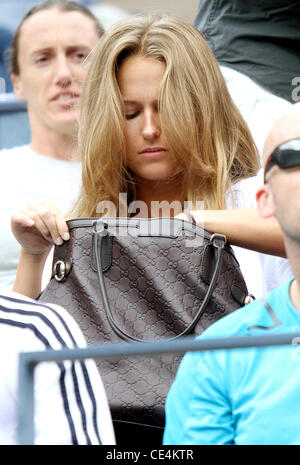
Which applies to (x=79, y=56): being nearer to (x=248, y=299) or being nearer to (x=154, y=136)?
(x=154, y=136)

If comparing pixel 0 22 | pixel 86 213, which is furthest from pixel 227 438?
pixel 0 22

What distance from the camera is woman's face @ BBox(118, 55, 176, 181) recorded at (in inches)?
79.6

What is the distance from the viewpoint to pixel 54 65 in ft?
9.43

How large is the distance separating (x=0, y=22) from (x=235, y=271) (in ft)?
9.82

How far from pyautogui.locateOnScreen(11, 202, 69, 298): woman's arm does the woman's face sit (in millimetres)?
250

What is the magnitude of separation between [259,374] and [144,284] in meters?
0.47

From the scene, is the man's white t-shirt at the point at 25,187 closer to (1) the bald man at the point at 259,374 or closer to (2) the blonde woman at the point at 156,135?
(2) the blonde woman at the point at 156,135

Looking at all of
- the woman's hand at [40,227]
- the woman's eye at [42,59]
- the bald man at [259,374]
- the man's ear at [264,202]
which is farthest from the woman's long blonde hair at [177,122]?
the woman's eye at [42,59]

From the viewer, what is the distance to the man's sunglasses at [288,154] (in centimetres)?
130

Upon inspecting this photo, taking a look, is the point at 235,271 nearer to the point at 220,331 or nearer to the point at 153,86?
the point at 220,331

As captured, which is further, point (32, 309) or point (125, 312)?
point (125, 312)

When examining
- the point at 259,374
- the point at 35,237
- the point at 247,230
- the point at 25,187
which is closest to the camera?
the point at 259,374

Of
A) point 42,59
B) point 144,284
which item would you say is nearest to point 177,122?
point 144,284
